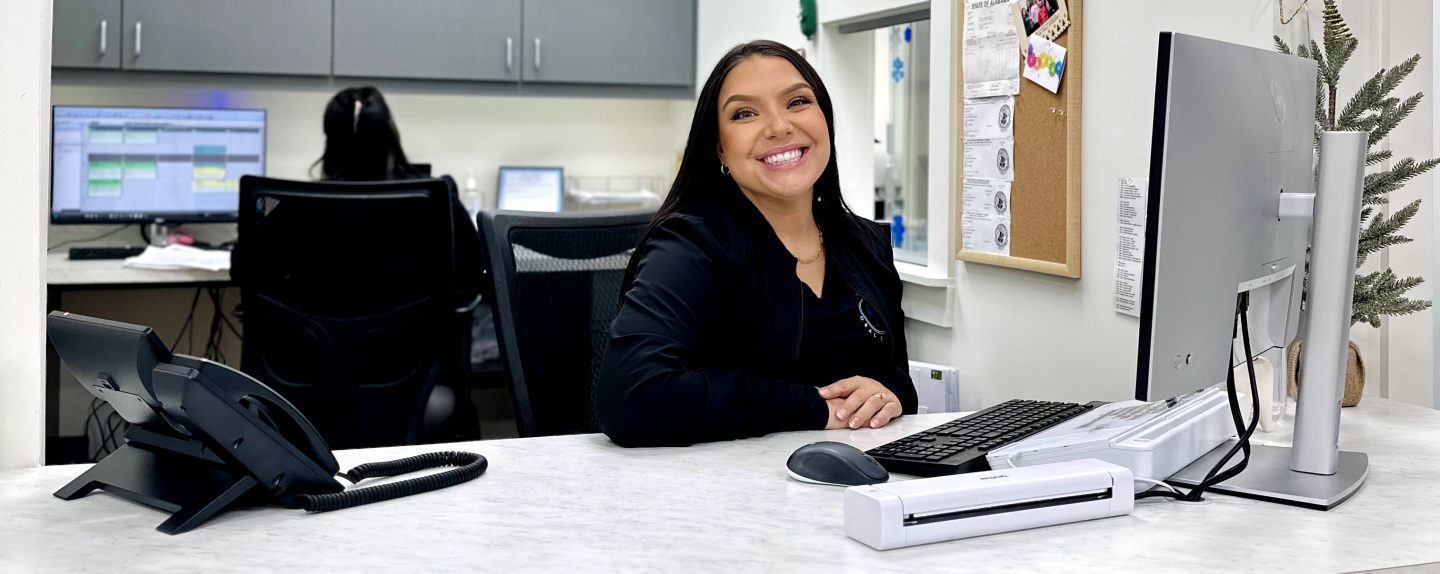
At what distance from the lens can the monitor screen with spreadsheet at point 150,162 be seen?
12.5 ft

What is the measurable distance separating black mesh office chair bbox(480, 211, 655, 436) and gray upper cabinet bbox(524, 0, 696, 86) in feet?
7.48

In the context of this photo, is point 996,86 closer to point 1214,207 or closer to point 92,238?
point 1214,207

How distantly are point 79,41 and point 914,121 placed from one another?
2554mm

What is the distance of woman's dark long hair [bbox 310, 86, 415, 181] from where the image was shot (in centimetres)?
319

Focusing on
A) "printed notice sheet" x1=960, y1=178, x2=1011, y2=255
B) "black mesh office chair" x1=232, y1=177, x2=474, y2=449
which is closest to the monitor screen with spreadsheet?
"black mesh office chair" x1=232, y1=177, x2=474, y2=449

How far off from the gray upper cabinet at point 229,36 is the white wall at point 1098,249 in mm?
2513

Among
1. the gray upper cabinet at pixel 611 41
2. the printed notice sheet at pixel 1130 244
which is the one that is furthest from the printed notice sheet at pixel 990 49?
the gray upper cabinet at pixel 611 41

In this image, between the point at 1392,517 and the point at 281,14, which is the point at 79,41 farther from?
the point at 1392,517

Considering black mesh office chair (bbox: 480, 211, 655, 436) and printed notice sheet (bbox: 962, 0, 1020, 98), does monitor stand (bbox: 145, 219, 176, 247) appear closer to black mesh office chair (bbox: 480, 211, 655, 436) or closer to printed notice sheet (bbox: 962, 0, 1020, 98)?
black mesh office chair (bbox: 480, 211, 655, 436)

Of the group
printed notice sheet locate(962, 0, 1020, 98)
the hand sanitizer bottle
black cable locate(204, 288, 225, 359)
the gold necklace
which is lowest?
black cable locate(204, 288, 225, 359)

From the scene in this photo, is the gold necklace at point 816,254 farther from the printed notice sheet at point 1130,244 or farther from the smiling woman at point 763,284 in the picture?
the printed notice sheet at point 1130,244

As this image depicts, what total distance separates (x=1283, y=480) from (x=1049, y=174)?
113cm

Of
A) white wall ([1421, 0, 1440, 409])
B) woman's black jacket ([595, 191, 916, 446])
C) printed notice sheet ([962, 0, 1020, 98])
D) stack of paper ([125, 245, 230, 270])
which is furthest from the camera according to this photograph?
stack of paper ([125, 245, 230, 270])

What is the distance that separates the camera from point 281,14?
13.0 feet
